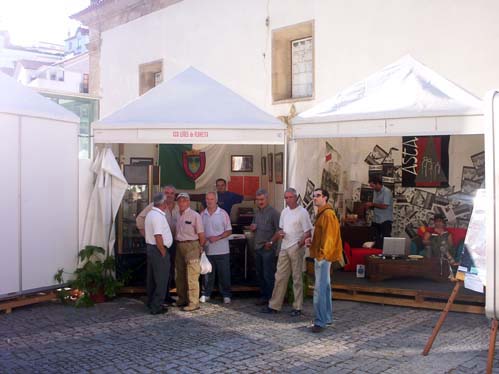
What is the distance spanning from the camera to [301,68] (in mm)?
12438

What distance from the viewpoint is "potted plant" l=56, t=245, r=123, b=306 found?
27.4ft

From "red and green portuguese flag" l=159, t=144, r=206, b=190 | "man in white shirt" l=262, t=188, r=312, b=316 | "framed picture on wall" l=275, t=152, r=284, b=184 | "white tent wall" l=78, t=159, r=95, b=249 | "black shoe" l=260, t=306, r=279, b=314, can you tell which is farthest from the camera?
"framed picture on wall" l=275, t=152, r=284, b=184

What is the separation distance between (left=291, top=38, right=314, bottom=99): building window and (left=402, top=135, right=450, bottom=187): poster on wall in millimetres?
2440

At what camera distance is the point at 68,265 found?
855cm

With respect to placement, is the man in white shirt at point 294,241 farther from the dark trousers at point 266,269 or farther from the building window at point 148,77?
the building window at point 148,77

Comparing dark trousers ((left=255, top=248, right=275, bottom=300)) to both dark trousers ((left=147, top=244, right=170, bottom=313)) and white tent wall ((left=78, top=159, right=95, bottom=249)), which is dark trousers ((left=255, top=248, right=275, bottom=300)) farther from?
white tent wall ((left=78, top=159, right=95, bottom=249))

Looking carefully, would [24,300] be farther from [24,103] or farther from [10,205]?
[24,103]

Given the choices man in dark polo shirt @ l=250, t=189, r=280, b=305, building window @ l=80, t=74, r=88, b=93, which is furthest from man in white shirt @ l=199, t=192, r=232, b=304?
building window @ l=80, t=74, r=88, b=93

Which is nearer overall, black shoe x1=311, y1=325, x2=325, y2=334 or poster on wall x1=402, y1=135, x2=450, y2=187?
black shoe x1=311, y1=325, x2=325, y2=334

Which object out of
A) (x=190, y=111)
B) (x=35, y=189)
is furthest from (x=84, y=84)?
(x=35, y=189)

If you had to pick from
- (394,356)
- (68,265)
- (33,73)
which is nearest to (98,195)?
(68,265)

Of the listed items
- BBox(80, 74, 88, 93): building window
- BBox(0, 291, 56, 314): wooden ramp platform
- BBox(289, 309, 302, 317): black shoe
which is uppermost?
BBox(80, 74, 88, 93): building window

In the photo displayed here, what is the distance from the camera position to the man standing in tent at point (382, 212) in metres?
10.6

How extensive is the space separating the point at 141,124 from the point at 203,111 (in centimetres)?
97
